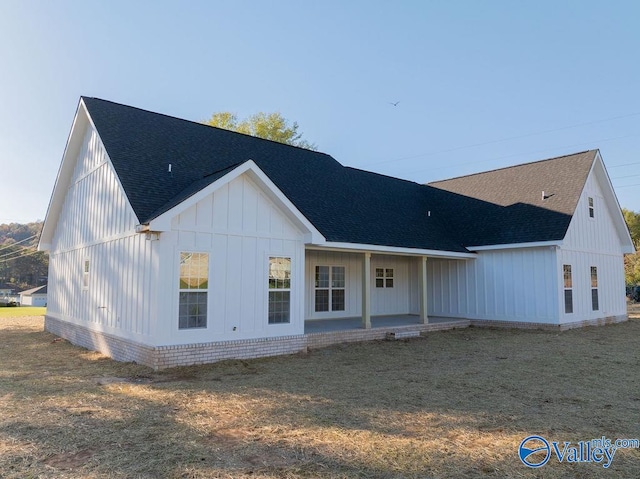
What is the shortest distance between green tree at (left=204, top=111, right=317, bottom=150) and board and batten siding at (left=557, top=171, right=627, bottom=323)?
2397cm

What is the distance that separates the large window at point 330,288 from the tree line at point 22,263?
264ft

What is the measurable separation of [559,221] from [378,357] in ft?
29.0

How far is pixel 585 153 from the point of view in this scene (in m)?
16.7

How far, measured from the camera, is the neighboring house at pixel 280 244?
8883 millimetres

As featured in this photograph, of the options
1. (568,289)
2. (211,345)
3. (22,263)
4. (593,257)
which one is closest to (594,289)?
(593,257)

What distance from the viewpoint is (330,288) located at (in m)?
15.4

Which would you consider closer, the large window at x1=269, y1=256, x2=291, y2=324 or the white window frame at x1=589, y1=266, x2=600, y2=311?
the large window at x1=269, y1=256, x2=291, y2=324

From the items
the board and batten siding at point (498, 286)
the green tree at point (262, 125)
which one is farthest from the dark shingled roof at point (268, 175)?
the green tree at point (262, 125)

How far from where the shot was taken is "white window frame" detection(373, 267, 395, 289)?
17172 millimetres

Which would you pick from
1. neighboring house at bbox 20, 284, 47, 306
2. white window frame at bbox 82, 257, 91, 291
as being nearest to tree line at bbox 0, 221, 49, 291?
neighboring house at bbox 20, 284, 47, 306

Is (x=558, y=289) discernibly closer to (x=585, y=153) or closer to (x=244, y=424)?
(x=585, y=153)

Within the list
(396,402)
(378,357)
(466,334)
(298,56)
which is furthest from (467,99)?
(396,402)

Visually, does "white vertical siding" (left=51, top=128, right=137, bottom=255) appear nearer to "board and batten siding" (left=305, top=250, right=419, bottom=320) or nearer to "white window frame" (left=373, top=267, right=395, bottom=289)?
"board and batten siding" (left=305, top=250, right=419, bottom=320)

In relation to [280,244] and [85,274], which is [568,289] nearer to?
[280,244]
